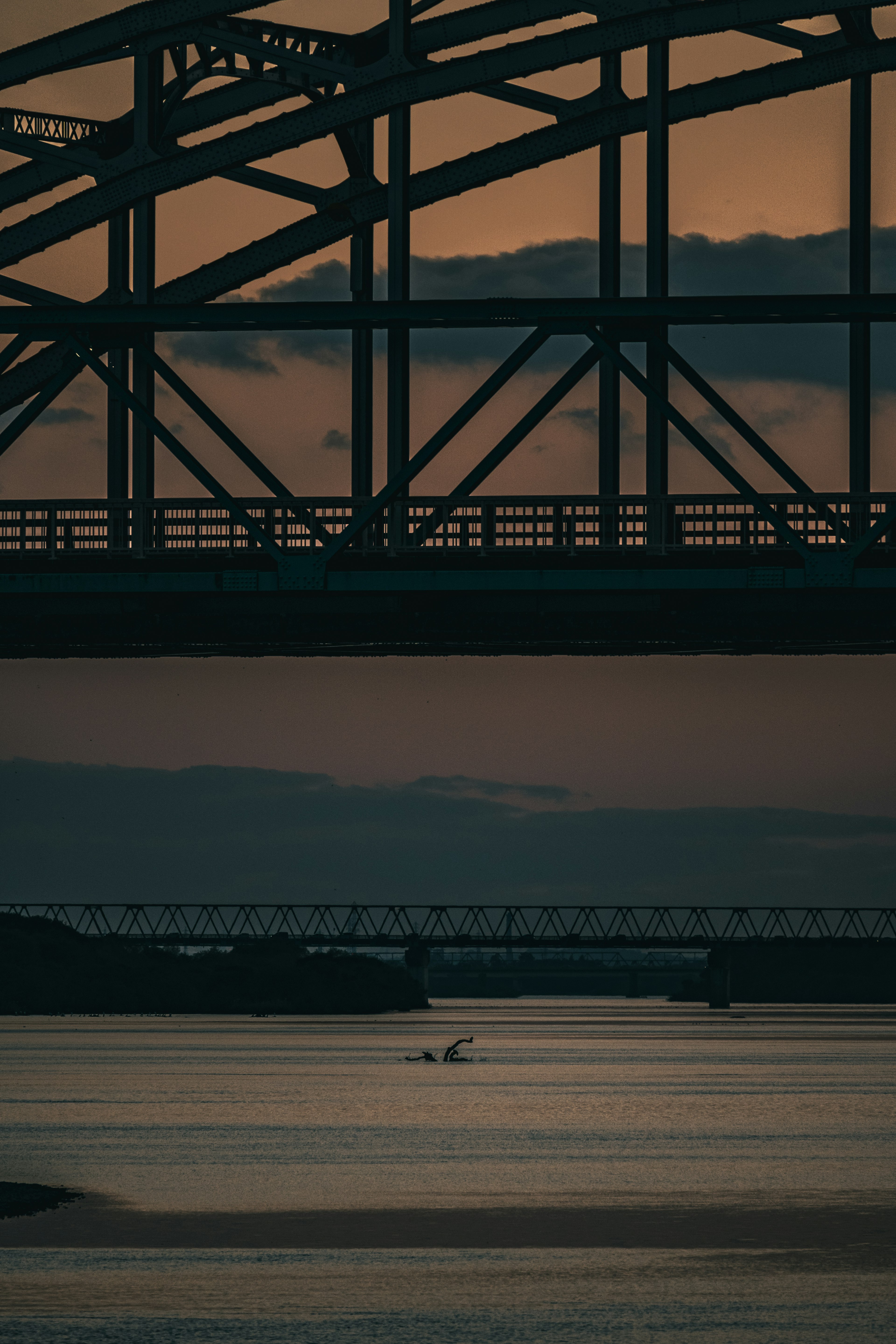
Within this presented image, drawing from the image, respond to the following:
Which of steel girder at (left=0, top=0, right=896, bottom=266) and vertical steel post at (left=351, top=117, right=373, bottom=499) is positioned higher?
steel girder at (left=0, top=0, right=896, bottom=266)

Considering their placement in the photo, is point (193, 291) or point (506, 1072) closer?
point (193, 291)

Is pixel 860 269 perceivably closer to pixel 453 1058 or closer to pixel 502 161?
pixel 502 161

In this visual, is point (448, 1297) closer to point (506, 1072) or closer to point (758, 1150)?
point (758, 1150)

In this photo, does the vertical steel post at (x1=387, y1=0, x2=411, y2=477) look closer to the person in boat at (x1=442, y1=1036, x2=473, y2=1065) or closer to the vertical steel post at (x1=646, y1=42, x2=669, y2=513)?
the vertical steel post at (x1=646, y1=42, x2=669, y2=513)

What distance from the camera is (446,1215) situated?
4144cm

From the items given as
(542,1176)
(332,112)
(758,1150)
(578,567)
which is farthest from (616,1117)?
(332,112)

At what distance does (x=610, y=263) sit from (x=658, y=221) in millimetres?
3730

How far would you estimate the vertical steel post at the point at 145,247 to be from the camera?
5253 cm

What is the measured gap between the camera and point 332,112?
53.7 metres

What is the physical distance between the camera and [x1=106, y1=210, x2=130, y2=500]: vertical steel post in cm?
5694

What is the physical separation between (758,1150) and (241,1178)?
1636cm

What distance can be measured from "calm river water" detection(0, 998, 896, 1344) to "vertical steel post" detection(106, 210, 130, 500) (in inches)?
648

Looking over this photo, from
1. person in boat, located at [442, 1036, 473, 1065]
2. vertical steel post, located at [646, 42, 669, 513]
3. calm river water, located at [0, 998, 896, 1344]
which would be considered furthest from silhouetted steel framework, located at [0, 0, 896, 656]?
person in boat, located at [442, 1036, 473, 1065]

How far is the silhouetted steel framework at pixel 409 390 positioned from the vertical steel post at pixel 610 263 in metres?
0.07
